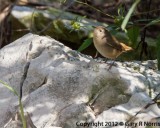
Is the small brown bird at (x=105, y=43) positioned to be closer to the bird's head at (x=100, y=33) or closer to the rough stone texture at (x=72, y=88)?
the bird's head at (x=100, y=33)

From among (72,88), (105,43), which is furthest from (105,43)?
(72,88)

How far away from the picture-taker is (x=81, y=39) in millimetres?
5324

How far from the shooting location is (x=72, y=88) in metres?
2.62

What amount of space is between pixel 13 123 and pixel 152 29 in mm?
4961

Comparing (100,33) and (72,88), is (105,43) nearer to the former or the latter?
(100,33)

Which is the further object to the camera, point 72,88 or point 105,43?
point 105,43

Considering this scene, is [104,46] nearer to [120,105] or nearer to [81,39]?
[120,105]

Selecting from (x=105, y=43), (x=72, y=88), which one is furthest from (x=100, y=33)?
(x=72, y=88)

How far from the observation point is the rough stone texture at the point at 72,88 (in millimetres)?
2449

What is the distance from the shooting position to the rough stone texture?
245 centimetres

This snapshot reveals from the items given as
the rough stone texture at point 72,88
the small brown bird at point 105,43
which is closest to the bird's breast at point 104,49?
the small brown bird at point 105,43

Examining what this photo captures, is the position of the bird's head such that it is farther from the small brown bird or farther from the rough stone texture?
the rough stone texture

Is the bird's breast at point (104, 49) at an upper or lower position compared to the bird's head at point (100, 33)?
lower

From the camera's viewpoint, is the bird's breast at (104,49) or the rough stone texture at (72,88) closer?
the rough stone texture at (72,88)
